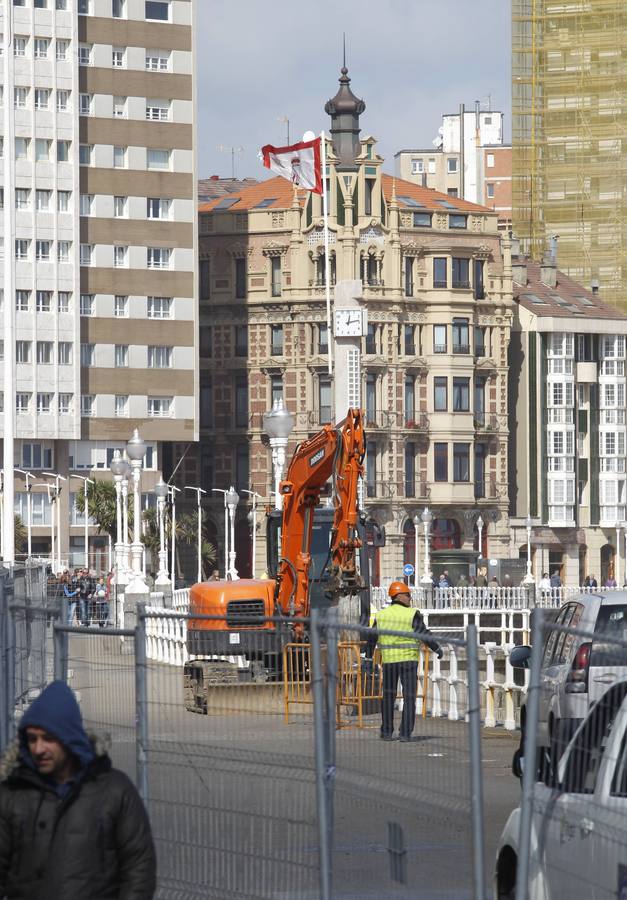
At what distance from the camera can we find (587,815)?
23.6ft

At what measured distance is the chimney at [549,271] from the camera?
110 m

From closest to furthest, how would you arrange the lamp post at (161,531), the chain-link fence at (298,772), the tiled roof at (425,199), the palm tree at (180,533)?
the chain-link fence at (298,772) → the lamp post at (161,531) → the palm tree at (180,533) → the tiled roof at (425,199)

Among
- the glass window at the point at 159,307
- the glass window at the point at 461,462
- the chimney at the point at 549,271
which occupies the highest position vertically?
the chimney at the point at 549,271

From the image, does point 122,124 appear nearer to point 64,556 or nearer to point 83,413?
point 83,413

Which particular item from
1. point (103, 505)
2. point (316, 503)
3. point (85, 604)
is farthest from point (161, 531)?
point (316, 503)

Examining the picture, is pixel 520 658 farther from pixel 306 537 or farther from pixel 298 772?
pixel 306 537

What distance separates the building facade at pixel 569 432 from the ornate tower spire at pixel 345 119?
37.5 ft

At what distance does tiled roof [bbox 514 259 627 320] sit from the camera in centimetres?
10731

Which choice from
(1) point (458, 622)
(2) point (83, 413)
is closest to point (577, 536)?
(2) point (83, 413)

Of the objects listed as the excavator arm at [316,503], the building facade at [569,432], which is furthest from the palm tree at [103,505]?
the excavator arm at [316,503]

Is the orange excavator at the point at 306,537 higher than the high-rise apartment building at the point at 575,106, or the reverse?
the high-rise apartment building at the point at 575,106

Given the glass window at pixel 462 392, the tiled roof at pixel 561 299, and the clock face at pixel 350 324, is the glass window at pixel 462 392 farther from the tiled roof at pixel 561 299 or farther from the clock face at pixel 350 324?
the clock face at pixel 350 324

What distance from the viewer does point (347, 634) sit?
9.59 meters

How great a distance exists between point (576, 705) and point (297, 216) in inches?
3503
